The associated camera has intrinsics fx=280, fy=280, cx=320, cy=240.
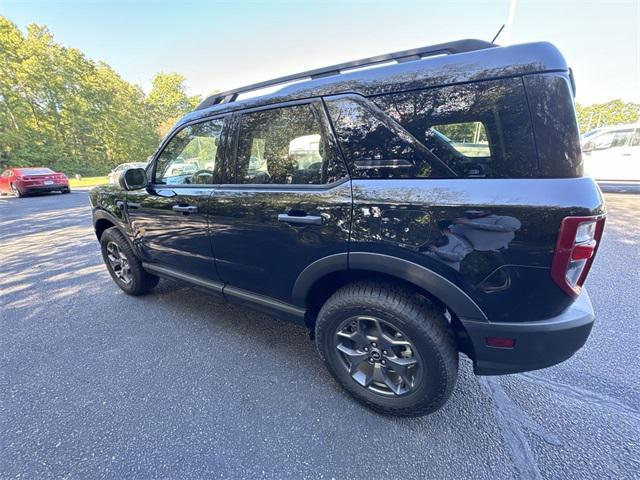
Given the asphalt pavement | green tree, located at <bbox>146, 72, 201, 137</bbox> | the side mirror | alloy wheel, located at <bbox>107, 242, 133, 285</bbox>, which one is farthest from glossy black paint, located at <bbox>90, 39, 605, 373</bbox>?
green tree, located at <bbox>146, 72, 201, 137</bbox>

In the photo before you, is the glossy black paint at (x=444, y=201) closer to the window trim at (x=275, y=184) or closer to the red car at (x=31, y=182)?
the window trim at (x=275, y=184)

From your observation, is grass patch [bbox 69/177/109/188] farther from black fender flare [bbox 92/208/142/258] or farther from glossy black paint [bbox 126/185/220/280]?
glossy black paint [bbox 126/185/220/280]

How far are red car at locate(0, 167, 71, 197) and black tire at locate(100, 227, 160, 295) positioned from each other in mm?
14023

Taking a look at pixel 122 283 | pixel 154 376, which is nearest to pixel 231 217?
pixel 154 376

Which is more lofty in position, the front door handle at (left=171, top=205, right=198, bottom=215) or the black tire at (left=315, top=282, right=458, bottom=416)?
the front door handle at (left=171, top=205, right=198, bottom=215)

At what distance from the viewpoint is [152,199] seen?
2.59 meters

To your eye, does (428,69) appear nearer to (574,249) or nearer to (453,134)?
(453,134)

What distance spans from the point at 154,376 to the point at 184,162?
6.08ft

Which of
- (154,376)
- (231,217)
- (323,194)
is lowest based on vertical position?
(154,376)

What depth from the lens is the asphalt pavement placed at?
150cm

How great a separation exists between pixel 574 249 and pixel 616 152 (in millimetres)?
12920

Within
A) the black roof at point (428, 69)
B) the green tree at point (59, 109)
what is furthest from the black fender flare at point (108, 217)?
the green tree at point (59, 109)

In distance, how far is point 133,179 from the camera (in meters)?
2.62

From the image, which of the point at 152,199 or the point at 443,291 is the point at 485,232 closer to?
the point at 443,291
